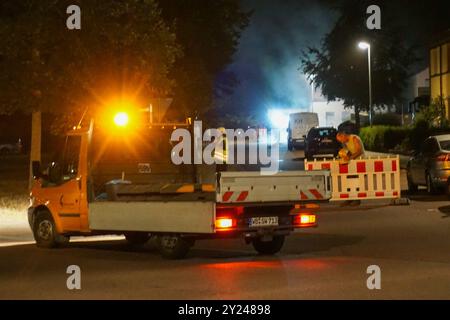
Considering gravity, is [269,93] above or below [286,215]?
above

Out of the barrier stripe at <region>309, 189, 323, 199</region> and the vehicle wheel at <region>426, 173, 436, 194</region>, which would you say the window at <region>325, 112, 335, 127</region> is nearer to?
the vehicle wheel at <region>426, 173, 436, 194</region>

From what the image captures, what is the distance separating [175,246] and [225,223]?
1.04m

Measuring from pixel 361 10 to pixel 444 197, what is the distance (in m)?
56.9

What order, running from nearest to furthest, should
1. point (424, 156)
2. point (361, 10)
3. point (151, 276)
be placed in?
1. point (151, 276)
2. point (424, 156)
3. point (361, 10)

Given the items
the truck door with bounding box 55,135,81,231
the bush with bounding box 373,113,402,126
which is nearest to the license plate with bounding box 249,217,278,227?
the truck door with bounding box 55,135,81,231

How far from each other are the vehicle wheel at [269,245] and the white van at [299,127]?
171 feet

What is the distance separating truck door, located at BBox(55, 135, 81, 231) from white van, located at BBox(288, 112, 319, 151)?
51223mm

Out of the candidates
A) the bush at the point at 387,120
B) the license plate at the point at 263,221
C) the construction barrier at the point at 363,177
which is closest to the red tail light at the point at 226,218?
the license plate at the point at 263,221

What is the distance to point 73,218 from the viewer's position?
14.9 meters

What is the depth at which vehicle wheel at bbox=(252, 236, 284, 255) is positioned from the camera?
1391 centimetres
